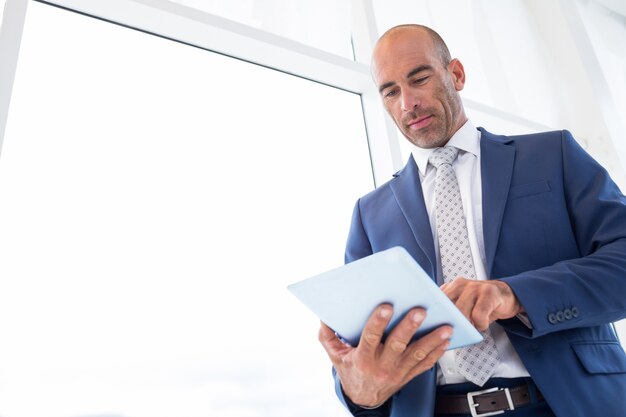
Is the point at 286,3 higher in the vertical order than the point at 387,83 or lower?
higher

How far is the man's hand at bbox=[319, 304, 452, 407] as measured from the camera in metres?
0.81

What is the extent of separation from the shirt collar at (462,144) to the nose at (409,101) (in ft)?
0.40

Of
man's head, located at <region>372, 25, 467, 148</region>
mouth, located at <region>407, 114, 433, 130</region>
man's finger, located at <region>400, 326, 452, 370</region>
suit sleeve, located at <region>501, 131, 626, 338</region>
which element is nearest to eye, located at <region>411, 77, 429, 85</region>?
man's head, located at <region>372, 25, 467, 148</region>

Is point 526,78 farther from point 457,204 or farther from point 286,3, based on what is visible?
point 457,204

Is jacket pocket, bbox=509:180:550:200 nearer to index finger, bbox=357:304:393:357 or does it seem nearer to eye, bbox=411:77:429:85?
eye, bbox=411:77:429:85

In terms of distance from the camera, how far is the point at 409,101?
138 centimetres

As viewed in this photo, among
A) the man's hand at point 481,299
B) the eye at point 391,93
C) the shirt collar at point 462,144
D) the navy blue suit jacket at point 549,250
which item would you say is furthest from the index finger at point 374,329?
the eye at point 391,93

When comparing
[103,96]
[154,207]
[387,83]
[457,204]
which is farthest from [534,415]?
[103,96]

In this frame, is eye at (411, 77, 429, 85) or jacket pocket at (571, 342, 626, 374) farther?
eye at (411, 77, 429, 85)

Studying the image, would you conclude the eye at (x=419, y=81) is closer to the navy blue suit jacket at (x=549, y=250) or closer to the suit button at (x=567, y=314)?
the navy blue suit jacket at (x=549, y=250)

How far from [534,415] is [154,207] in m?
1.34

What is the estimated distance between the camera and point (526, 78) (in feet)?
11.7

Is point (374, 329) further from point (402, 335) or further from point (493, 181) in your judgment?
point (493, 181)

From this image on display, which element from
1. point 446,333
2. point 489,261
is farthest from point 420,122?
point 446,333
